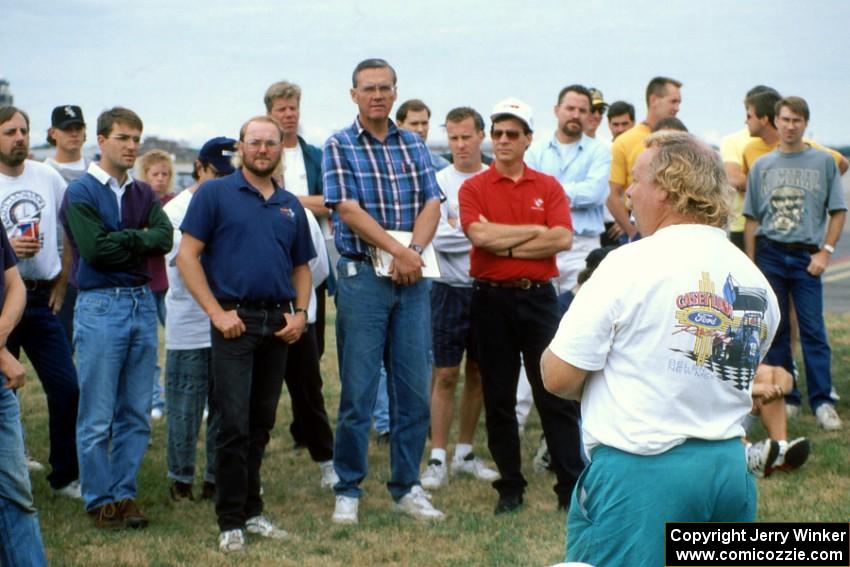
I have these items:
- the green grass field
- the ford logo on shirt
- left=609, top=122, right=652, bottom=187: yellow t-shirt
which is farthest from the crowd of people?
the ford logo on shirt

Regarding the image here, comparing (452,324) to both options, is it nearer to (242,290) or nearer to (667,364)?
(242,290)

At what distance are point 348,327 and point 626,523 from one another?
339 centimetres

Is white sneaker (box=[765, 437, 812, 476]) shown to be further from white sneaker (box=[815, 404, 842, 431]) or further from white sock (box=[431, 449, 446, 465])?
white sock (box=[431, 449, 446, 465])

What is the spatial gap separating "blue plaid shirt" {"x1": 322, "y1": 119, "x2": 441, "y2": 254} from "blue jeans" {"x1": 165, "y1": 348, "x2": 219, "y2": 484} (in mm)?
1279

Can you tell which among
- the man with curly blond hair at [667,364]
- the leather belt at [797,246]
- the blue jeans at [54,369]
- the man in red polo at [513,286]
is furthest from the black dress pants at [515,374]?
the man with curly blond hair at [667,364]

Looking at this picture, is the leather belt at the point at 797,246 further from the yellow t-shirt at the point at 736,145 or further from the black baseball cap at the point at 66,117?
the black baseball cap at the point at 66,117

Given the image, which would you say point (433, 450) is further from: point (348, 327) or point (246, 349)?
point (246, 349)

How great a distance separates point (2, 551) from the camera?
14.9 feet

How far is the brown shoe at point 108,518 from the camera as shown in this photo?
6.50 meters

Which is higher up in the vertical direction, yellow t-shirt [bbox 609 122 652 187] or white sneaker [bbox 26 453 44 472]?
yellow t-shirt [bbox 609 122 652 187]

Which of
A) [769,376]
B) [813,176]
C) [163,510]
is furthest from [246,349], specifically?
[813,176]

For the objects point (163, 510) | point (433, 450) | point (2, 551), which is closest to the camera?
point (2, 551)

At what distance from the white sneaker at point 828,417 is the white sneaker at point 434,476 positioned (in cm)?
291

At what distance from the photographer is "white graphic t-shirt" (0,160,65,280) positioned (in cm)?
686
